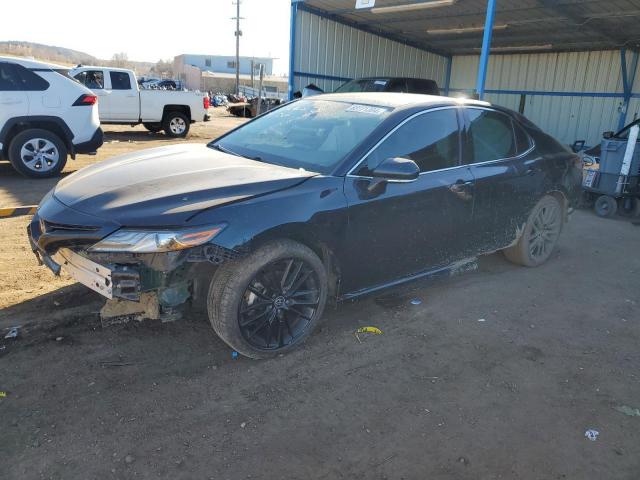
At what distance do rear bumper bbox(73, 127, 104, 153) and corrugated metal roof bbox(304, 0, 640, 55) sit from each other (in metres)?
5.86

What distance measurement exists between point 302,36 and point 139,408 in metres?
11.3

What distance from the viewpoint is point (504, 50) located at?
16.0 meters

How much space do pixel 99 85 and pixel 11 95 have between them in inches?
272

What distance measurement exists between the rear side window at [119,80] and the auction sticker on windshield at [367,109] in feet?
41.2

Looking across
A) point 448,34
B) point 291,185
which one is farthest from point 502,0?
point 291,185

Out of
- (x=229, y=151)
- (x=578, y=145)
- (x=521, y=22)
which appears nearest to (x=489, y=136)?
(x=229, y=151)

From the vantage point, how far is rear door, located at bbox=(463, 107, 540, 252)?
438 cm

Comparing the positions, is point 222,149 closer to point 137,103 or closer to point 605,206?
point 605,206

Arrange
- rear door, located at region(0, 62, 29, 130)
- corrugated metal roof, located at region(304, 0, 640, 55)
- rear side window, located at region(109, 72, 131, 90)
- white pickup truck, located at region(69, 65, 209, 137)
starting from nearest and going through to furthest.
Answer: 1. rear door, located at region(0, 62, 29, 130)
2. corrugated metal roof, located at region(304, 0, 640, 55)
3. white pickup truck, located at region(69, 65, 209, 137)
4. rear side window, located at region(109, 72, 131, 90)

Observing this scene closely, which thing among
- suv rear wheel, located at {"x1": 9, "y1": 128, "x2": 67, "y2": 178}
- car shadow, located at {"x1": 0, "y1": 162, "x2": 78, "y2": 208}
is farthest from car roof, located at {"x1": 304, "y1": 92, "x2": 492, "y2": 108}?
suv rear wheel, located at {"x1": 9, "y1": 128, "x2": 67, "y2": 178}

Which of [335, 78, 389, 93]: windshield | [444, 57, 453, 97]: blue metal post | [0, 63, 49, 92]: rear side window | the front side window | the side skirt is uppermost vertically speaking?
[444, 57, 453, 97]: blue metal post

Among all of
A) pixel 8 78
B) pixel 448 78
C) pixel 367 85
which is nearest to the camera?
pixel 8 78

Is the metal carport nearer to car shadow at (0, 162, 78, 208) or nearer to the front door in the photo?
the front door

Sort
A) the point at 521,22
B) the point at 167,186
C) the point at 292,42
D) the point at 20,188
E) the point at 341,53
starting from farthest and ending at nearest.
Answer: the point at 341,53 → the point at 292,42 → the point at 521,22 → the point at 20,188 → the point at 167,186
